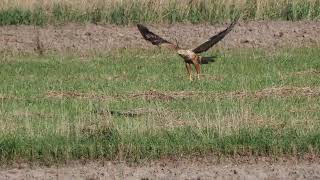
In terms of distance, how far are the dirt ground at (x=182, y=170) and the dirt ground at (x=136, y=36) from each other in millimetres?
11270

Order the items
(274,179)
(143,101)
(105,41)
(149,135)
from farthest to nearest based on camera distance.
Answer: (105,41)
(143,101)
(149,135)
(274,179)

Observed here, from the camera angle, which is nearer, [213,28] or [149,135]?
[149,135]

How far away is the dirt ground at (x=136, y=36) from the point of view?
71.3 ft

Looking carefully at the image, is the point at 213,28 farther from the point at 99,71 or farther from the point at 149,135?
the point at 149,135

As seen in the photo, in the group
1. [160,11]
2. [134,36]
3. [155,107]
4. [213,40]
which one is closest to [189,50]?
[213,40]

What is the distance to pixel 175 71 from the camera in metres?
17.8

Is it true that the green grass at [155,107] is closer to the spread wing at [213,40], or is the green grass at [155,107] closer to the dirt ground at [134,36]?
the spread wing at [213,40]

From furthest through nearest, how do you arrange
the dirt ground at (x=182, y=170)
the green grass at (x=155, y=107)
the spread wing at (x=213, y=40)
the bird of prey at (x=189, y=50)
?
the bird of prey at (x=189, y=50)
the spread wing at (x=213, y=40)
the green grass at (x=155, y=107)
the dirt ground at (x=182, y=170)

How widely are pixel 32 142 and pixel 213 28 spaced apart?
42.3 ft

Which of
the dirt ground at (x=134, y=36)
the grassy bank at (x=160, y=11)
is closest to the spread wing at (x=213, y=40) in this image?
the dirt ground at (x=134, y=36)

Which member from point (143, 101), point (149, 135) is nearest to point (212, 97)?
point (143, 101)

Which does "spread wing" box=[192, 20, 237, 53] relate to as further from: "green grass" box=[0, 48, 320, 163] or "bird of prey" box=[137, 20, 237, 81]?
"green grass" box=[0, 48, 320, 163]

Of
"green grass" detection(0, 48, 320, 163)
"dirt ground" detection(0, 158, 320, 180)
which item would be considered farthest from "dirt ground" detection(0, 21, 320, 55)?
"dirt ground" detection(0, 158, 320, 180)

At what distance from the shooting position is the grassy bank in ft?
76.4
